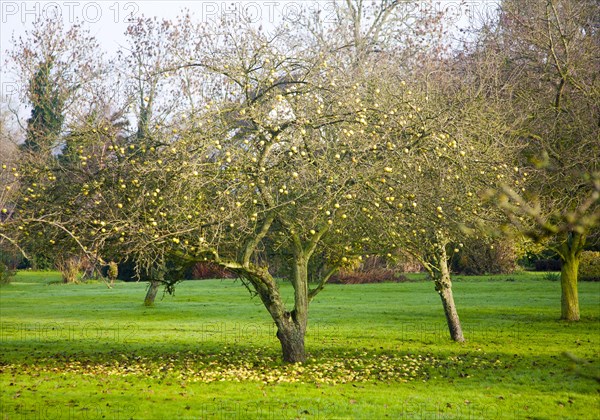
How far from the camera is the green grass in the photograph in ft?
31.0

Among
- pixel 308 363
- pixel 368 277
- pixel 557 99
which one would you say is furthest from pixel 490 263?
pixel 308 363

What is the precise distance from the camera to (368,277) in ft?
124

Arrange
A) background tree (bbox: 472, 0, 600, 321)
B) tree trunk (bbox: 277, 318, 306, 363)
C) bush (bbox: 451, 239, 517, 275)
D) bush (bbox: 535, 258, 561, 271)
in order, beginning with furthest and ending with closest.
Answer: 1. bush (bbox: 535, 258, 561, 271)
2. bush (bbox: 451, 239, 517, 275)
3. background tree (bbox: 472, 0, 600, 321)
4. tree trunk (bbox: 277, 318, 306, 363)

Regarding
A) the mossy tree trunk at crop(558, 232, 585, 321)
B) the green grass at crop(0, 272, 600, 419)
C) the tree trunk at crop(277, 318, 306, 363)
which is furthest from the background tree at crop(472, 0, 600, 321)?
the tree trunk at crop(277, 318, 306, 363)

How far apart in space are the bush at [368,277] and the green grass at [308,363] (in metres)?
11.0

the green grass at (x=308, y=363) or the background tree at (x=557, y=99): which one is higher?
the background tree at (x=557, y=99)

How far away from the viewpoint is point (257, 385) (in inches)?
431

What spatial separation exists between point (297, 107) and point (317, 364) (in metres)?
4.54

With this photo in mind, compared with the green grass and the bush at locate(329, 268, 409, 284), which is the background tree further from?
the bush at locate(329, 268, 409, 284)

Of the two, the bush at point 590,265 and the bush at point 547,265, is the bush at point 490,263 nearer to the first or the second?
the bush at point 547,265

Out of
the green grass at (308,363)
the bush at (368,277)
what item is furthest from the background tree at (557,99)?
the bush at (368,277)

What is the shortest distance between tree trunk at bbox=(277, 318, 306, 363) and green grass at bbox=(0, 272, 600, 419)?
27cm

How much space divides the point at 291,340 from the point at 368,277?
2571 cm

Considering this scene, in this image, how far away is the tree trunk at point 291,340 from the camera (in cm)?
1242
